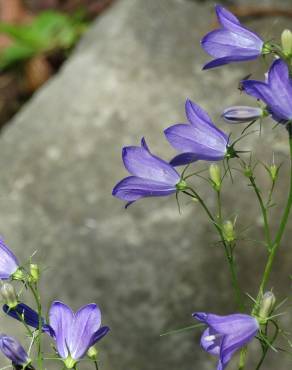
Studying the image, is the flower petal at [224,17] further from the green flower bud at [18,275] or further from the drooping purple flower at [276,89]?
the green flower bud at [18,275]

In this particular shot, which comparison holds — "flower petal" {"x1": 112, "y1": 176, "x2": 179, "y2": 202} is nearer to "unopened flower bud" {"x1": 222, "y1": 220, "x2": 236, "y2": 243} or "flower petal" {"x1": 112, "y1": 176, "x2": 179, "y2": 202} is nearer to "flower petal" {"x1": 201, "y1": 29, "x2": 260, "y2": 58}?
"unopened flower bud" {"x1": 222, "y1": 220, "x2": 236, "y2": 243}

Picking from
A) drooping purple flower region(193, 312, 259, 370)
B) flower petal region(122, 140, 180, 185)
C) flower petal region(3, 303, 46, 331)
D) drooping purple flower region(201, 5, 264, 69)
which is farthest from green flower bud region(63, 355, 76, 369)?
drooping purple flower region(201, 5, 264, 69)

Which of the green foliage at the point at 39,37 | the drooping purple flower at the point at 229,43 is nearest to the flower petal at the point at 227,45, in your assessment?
the drooping purple flower at the point at 229,43

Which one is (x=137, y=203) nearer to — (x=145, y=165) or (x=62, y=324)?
(x=145, y=165)

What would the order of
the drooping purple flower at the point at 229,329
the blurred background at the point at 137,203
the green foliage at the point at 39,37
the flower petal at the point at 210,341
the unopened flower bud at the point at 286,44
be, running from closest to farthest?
the drooping purple flower at the point at 229,329 → the flower petal at the point at 210,341 → the unopened flower bud at the point at 286,44 → the blurred background at the point at 137,203 → the green foliage at the point at 39,37

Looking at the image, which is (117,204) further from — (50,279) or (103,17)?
(103,17)

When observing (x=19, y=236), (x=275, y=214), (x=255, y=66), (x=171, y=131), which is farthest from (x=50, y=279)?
(x=171, y=131)

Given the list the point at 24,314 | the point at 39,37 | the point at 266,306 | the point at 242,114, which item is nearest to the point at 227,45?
the point at 242,114
